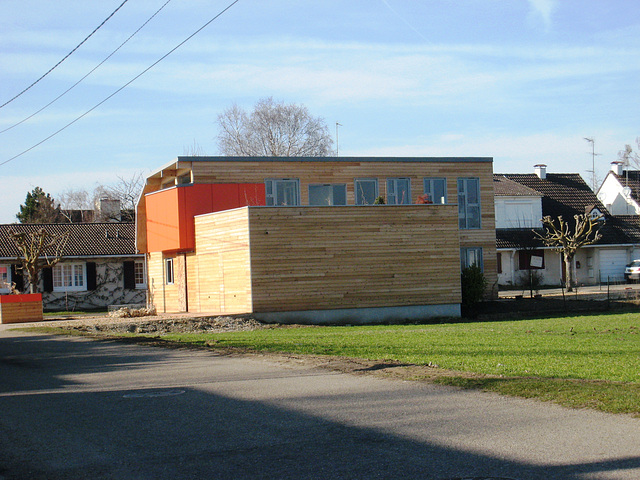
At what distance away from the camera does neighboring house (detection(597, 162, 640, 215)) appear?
196 feet

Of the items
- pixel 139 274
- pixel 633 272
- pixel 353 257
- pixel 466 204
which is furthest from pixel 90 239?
pixel 633 272

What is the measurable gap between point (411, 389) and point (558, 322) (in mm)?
14688

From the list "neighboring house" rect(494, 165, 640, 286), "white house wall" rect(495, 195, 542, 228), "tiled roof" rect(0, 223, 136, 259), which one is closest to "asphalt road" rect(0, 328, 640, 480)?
"tiled roof" rect(0, 223, 136, 259)

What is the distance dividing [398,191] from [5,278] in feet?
77.5

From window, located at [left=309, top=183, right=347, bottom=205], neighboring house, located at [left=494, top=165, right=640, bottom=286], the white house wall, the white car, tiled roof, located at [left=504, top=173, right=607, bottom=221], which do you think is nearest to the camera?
window, located at [left=309, top=183, right=347, bottom=205]

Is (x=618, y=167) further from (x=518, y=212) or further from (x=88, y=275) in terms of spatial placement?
(x=88, y=275)

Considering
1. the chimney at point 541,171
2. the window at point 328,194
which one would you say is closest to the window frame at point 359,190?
the window at point 328,194

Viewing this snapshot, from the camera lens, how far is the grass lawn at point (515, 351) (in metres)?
9.09

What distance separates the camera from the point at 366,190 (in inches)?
1247

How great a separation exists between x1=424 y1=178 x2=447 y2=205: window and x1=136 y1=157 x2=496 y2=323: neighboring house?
75 cm

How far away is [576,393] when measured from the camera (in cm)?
873

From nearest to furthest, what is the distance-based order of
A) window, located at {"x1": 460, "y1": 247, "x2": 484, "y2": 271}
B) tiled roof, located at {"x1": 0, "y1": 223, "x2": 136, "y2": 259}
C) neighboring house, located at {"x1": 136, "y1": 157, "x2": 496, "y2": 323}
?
neighboring house, located at {"x1": 136, "y1": 157, "x2": 496, "y2": 323}, window, located at {"x1": 460, "y1": 247, "x2": 484, "y2": 271}, tiled roof, located at {"x1": 0, "y1": 223, "x2": 136, "y2": 259}

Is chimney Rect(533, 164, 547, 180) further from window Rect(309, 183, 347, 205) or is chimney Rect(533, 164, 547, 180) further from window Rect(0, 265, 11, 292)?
window Rect(0, 265, 11, 292)

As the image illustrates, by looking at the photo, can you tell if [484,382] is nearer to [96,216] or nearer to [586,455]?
[586,455]
